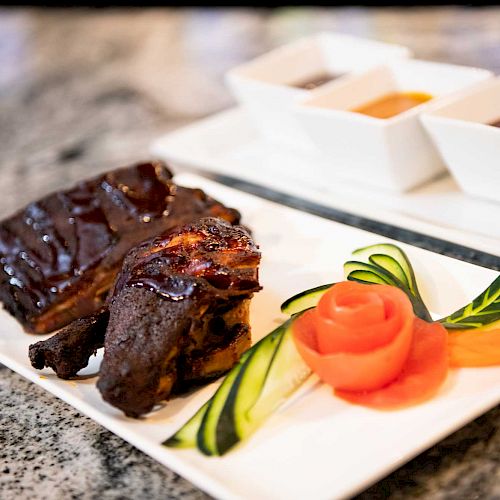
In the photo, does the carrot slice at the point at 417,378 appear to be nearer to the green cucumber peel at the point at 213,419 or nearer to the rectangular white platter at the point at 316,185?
the green cucumber peel at the point at 213,419

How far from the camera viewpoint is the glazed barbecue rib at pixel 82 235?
2719mm

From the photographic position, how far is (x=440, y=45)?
4988 millimetres

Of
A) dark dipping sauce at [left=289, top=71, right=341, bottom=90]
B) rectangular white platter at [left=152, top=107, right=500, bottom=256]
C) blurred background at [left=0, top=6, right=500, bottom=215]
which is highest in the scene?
dark dipping sauce at [left=289, top=71, right=341, bottom=90]

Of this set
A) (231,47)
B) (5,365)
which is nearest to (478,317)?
(5,365)

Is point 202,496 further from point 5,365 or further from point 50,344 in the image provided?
point 5,365

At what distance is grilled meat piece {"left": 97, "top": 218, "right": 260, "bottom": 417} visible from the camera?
212 centimetres

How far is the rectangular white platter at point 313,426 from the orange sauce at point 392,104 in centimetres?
95

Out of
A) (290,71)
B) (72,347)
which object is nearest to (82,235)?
(72,347)

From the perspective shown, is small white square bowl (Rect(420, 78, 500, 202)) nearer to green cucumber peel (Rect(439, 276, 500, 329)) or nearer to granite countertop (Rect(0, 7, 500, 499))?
green cucumber peel (Rect(439, 276, 500, 329))

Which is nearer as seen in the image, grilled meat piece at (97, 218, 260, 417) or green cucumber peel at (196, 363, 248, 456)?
green cucumber peel at (196, 363, 248, 456)

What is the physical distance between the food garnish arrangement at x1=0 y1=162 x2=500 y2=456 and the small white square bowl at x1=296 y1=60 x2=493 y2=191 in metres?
0.57

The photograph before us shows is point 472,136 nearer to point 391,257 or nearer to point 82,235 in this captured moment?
point 391,257

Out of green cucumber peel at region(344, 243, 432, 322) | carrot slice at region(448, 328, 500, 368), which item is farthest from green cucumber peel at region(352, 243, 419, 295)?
carrot slice at region(448, 328, 500, 368)

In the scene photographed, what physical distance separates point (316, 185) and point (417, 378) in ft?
4.58
